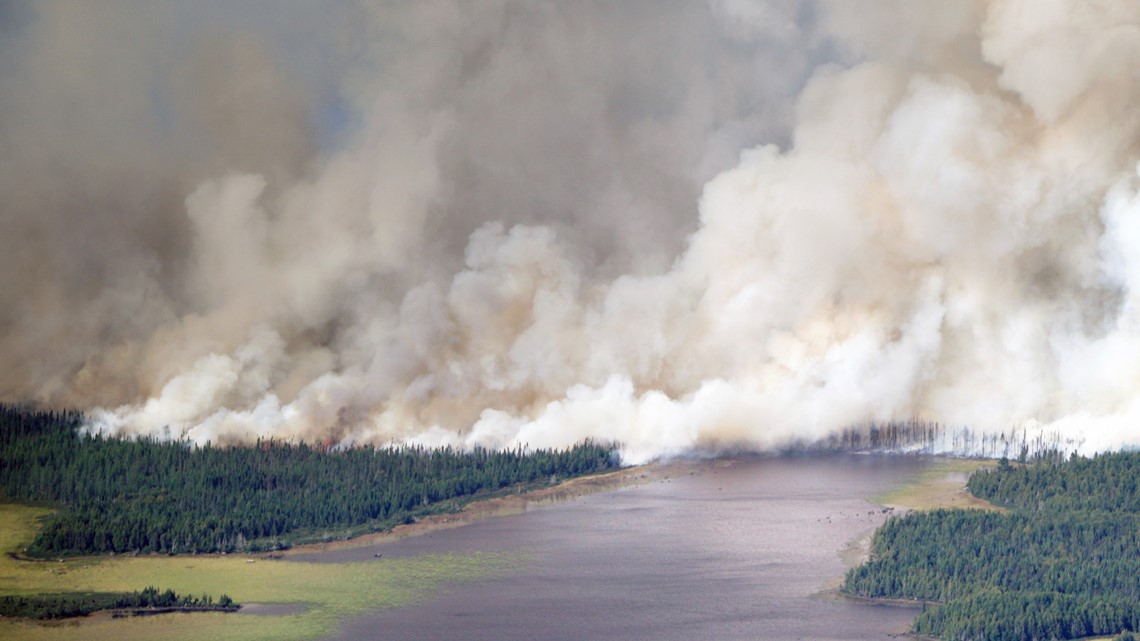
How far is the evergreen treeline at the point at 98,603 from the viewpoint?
60.8 m

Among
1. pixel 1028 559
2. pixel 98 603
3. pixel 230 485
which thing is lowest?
pixel 98 603

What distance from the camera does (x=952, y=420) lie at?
8094cm

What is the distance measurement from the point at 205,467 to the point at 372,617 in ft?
52.3

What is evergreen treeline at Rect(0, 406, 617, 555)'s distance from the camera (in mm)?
68812

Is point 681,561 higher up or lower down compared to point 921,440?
lower down

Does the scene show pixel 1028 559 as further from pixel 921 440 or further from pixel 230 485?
pixel 230 485

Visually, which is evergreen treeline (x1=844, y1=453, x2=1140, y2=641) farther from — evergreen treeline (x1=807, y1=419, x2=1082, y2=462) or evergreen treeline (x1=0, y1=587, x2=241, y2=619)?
evergreen treeline (x1=0, y1=587, x2=241, y2=619)

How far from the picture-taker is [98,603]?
6141 cm

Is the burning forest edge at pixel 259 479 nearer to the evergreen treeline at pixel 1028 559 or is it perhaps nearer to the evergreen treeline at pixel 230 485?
the evergreen treeline at pixel 230 485

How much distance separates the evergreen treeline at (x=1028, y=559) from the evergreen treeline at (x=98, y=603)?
56.0 feet

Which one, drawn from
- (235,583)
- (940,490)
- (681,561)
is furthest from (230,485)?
(940,490)

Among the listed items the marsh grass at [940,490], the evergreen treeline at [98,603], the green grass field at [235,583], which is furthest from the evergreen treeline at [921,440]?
the evergreen treeline at [98,603]

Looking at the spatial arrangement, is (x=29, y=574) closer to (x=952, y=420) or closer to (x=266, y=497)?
(x=266, y=497)

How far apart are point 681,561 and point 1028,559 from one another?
399 inches
